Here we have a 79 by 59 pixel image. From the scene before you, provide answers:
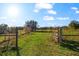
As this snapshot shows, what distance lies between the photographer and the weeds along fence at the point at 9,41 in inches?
142

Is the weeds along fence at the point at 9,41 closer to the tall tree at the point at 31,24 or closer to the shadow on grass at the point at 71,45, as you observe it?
the tall tree at the point at 31,24

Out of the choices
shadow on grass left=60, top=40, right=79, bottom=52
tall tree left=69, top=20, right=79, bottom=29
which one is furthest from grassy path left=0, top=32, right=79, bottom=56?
tall tree left=69, top=20, right=79, bottom=29

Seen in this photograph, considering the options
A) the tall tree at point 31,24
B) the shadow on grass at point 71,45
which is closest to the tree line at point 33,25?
the tall tree at point 31,24

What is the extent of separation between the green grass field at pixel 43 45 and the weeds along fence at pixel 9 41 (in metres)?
0.03

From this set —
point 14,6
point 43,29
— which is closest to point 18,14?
point 14,6

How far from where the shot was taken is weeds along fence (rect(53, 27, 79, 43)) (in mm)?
3605

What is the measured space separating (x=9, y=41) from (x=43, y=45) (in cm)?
37

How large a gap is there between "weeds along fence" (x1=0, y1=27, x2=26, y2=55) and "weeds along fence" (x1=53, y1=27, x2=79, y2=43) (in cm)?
35

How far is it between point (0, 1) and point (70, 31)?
83 centimetres

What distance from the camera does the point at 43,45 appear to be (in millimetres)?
3613

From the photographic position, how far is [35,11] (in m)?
3.60

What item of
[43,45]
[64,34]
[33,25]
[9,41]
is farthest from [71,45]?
[9,41]

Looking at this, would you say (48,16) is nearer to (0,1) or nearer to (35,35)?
(35,35)

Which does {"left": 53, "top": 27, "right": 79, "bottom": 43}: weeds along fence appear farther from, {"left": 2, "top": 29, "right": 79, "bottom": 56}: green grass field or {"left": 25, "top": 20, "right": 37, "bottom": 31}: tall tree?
{"left": 25, "top": 20, "right": 37, "bottom": 31}: tall tree
